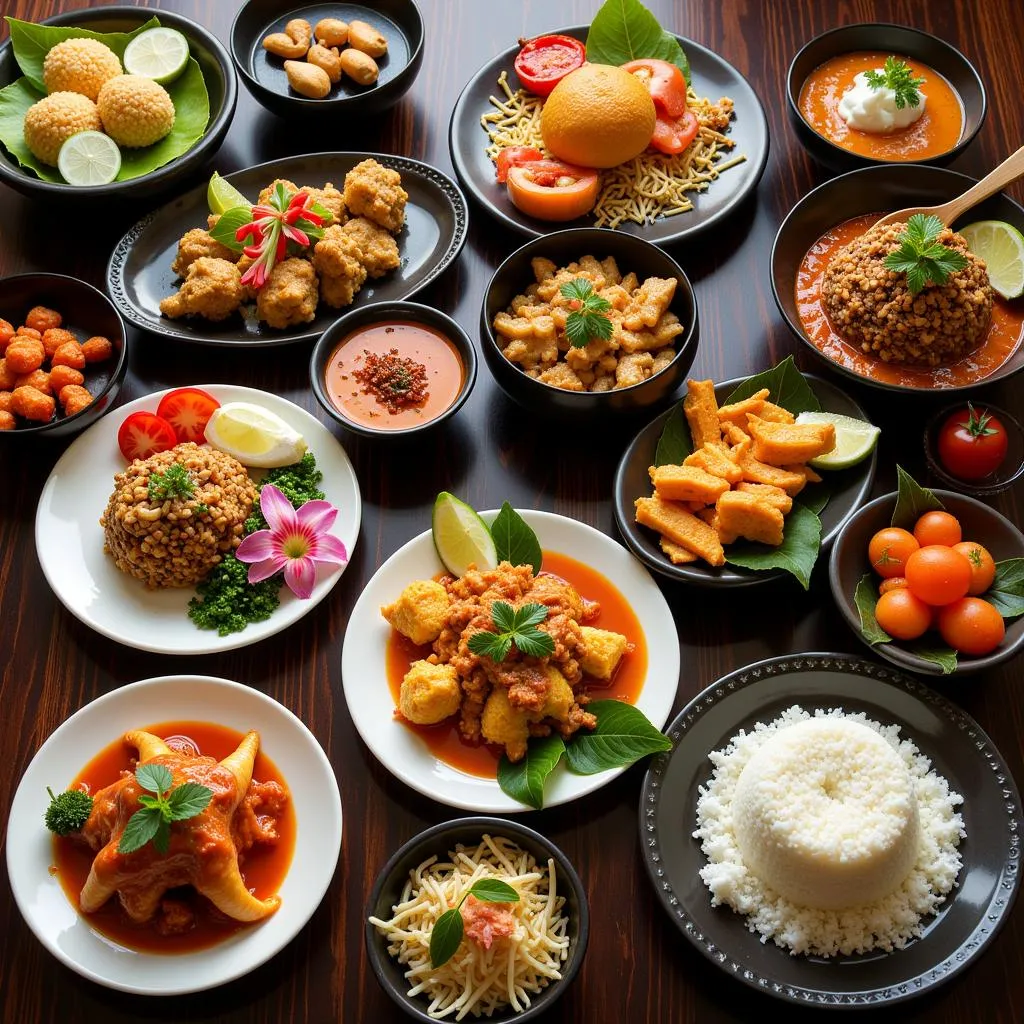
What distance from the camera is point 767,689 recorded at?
265 cm

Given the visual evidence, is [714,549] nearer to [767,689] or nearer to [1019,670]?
[767,689]

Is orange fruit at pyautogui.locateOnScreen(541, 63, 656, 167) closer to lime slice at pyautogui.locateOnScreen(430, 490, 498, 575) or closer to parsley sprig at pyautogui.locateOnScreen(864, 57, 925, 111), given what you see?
parsley sprig at pyautogui.locateOnScreen(864, 57, 925, 111)

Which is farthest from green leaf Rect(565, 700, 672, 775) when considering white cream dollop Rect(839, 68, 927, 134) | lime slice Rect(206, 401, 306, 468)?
white cream dollop Rect(839, 68, 927, 134)

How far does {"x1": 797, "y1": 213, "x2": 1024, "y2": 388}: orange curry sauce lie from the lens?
301cm

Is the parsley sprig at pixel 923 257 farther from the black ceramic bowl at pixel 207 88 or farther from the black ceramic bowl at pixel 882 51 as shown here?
the black ceramic bowl at pixel 207 88

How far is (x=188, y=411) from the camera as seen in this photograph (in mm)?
→ 2979

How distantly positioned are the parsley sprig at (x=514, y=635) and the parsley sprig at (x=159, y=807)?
704 mm

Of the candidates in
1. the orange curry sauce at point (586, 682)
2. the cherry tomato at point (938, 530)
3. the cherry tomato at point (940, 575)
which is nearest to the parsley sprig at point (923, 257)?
the cherry tomato at point (938, 530)

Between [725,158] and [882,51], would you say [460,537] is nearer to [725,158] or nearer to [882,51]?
[725,158]

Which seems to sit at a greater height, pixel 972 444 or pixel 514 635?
pixel 972 444

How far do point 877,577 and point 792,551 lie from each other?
23cm

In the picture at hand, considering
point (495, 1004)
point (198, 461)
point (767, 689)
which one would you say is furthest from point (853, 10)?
point (495, 1004)

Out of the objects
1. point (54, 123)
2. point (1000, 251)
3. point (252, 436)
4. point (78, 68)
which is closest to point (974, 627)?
point (1000, 251)

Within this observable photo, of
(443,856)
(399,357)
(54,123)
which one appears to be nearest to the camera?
(443,856)
